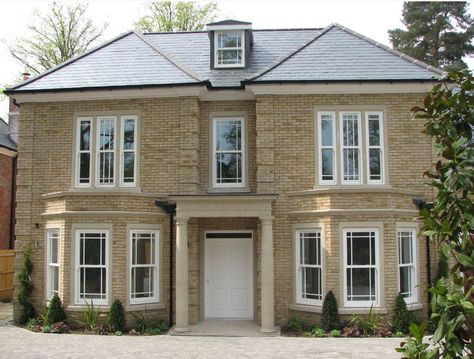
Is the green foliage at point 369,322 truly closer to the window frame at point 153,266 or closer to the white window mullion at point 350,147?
the white window mullion at point 350,147

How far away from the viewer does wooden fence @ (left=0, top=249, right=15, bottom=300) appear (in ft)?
63.3

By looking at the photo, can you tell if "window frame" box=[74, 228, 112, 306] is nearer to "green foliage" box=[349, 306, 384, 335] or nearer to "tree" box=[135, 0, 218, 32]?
"green foliage" box=[349, 306, 384, 335]

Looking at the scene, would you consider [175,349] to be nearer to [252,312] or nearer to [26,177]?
[252,312]

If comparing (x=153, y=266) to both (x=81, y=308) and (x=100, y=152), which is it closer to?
(x=81, y=308)

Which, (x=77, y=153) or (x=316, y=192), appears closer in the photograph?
(x=316, y=192)

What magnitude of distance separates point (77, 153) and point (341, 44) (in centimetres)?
852

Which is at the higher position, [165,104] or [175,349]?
[165,104]

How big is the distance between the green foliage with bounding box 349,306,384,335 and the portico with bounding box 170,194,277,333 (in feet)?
6.85

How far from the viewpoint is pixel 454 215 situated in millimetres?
3271

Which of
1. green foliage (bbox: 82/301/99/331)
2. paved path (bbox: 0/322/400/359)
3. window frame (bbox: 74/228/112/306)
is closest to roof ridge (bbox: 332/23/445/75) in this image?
paved path (bbox: 0/322/400/359)

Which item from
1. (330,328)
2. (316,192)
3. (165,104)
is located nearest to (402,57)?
(316,192)

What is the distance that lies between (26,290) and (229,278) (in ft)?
18.7

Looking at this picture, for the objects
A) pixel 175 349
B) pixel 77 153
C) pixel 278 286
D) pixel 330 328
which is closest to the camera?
pixel 175 349

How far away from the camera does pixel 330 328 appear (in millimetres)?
12562
